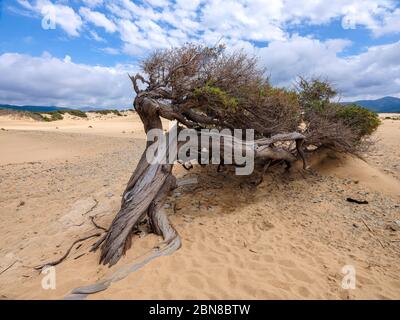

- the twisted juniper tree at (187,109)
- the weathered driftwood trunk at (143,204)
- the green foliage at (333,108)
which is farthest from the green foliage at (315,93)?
the weathered driftwood trunk at (143,204)

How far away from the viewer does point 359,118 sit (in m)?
9.35

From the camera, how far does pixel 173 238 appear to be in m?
5.27

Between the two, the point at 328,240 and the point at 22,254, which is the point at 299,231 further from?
the point at 22,254

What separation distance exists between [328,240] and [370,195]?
2.55 m

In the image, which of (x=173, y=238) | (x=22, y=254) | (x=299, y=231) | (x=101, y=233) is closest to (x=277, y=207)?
(x=299, y=231)

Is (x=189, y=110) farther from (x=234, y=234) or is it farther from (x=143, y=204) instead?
(x=234, y=234)

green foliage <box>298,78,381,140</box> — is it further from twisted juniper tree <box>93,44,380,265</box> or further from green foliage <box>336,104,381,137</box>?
twisted juniper tree <box>93,44,380,265</box>

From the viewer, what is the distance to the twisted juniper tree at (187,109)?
5430mm

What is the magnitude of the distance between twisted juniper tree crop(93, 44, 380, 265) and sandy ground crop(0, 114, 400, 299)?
1.23 ft

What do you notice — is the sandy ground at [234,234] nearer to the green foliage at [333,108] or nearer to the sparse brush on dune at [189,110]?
the sparse brush on dune at [189,110]

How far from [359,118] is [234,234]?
6.29 metres

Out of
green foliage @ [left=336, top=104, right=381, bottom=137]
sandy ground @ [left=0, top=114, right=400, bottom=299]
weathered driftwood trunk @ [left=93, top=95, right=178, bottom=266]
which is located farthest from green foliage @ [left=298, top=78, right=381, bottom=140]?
weathered driftwood trunk @ [left=93, top=95, right=178, bottom=266]

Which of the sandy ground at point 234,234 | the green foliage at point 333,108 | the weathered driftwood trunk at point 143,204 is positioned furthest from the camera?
the green foliage at point 333,108

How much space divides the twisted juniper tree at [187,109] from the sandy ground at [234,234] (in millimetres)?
375
